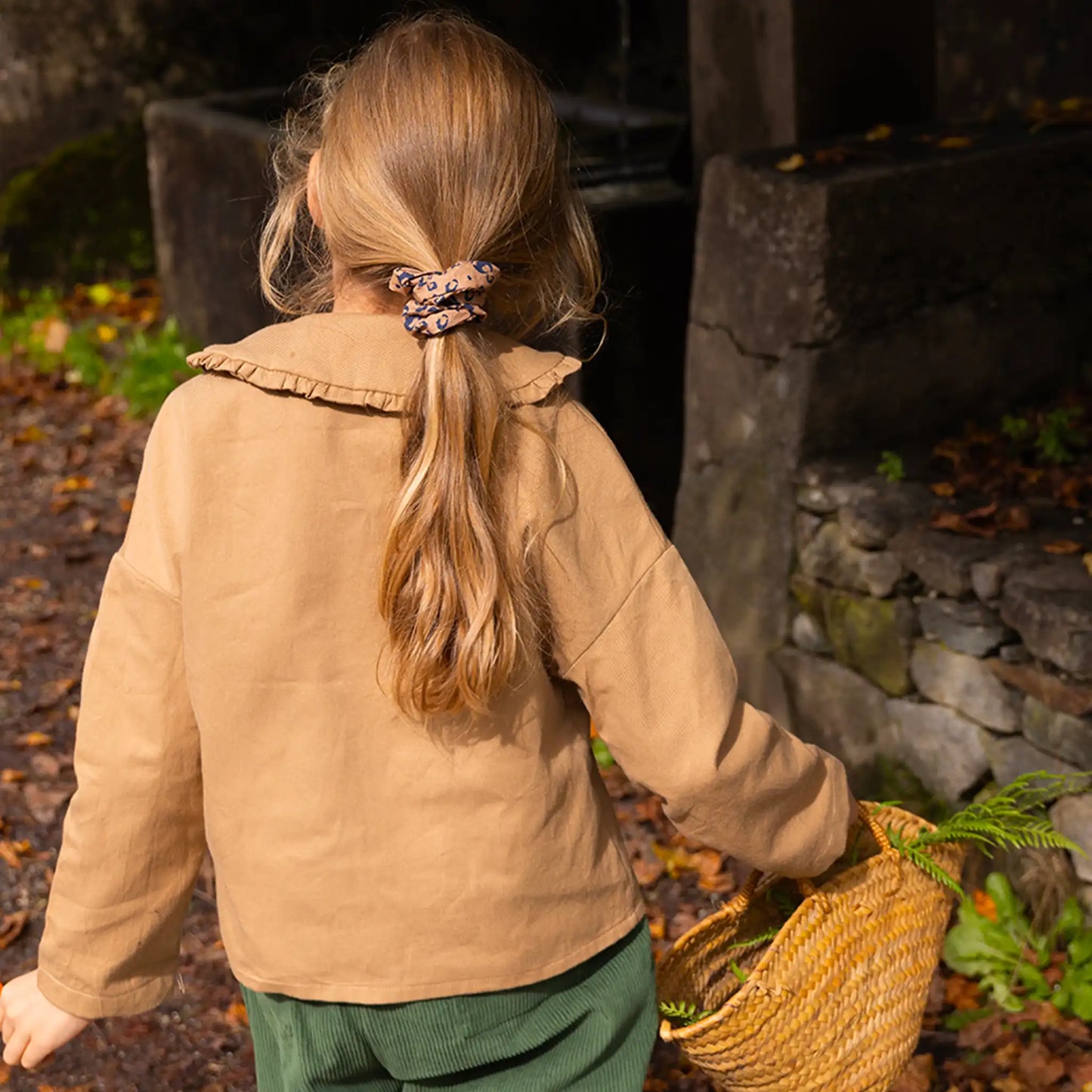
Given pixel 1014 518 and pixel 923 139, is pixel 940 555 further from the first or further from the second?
pixel 923 139

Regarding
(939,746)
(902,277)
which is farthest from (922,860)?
(902,277)

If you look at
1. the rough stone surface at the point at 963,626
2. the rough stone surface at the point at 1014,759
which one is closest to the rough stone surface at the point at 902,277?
the rough stone surface at the point at 963,626

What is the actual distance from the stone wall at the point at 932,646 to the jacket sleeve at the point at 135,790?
199 cm

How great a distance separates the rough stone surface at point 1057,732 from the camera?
10.3 feet

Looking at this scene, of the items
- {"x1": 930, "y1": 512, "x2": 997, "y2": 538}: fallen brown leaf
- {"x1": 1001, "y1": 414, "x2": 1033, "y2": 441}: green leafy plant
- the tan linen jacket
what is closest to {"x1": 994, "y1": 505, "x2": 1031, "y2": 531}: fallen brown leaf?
{"x1": 930, "y1": 512, "x2": 997, "y2": 538}: fallen brown leaf

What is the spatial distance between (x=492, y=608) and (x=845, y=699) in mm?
2389

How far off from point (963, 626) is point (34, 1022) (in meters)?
2.25

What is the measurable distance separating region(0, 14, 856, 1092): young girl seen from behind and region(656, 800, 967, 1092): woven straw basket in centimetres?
12

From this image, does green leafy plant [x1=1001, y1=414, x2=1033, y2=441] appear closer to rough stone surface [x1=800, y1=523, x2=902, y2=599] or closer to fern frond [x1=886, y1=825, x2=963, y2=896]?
rough stone surface [x1=800, y1=523, x2=902, y2=599]

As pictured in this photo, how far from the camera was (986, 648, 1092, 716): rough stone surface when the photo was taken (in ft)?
10.2

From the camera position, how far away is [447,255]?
1.59 m

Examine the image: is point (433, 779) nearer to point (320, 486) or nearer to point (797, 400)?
point (320, 486)

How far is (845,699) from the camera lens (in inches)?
150

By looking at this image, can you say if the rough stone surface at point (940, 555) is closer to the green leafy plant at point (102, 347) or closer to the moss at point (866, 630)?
the moss at point (866, 630)
